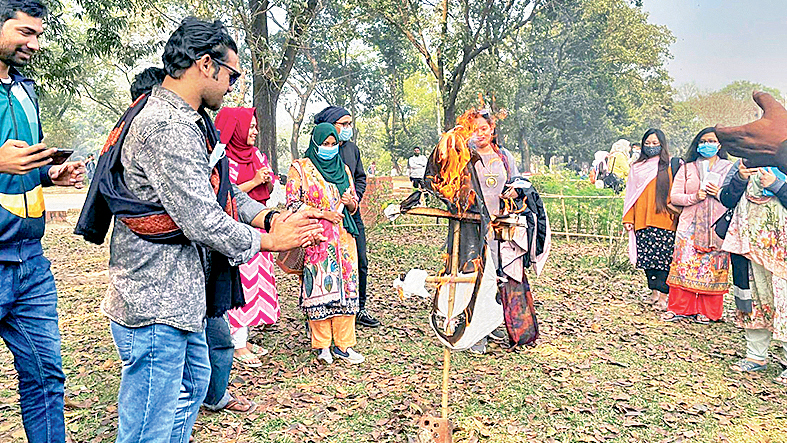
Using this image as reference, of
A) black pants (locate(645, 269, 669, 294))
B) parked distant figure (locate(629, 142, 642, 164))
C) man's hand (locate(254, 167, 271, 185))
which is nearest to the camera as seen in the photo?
man's hand (locate(254, 167, 271, 185))

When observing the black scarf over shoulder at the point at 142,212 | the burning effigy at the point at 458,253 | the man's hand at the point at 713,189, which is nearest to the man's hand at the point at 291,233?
the black scarf over shoulder at the point at 142,212

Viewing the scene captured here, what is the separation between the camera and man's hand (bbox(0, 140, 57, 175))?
2227 mm

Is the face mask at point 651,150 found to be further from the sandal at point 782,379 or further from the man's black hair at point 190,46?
Result: the man's black hair at point 190,46

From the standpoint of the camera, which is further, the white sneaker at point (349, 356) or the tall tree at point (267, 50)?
the tall tree at point (267, 50)

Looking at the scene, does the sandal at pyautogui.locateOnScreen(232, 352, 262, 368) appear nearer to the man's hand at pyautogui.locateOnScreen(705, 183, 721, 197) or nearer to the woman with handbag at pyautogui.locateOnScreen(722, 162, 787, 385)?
the woman with handbag at pyautogui.locateOnScreen(722, 162, 787, 385)

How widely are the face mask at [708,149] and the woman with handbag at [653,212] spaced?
1.76ft

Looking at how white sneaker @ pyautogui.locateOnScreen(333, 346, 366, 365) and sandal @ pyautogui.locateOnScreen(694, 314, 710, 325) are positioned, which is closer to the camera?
white sneaker @ pyautogui.locateOnScreen(333, 346, 366, 365)

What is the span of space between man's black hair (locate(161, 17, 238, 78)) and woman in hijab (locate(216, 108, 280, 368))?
7.49 feet

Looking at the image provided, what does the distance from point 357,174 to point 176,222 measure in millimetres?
4060

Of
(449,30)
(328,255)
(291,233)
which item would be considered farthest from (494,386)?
(449,30)

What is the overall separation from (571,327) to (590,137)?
118ft

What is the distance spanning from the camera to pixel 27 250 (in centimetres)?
263

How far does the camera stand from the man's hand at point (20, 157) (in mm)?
2227

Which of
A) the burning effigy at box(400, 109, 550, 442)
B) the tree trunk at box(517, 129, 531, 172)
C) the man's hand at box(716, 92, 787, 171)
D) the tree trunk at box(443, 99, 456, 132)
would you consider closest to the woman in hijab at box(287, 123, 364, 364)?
the burning effigy at box(400, 109, 550, 442)
